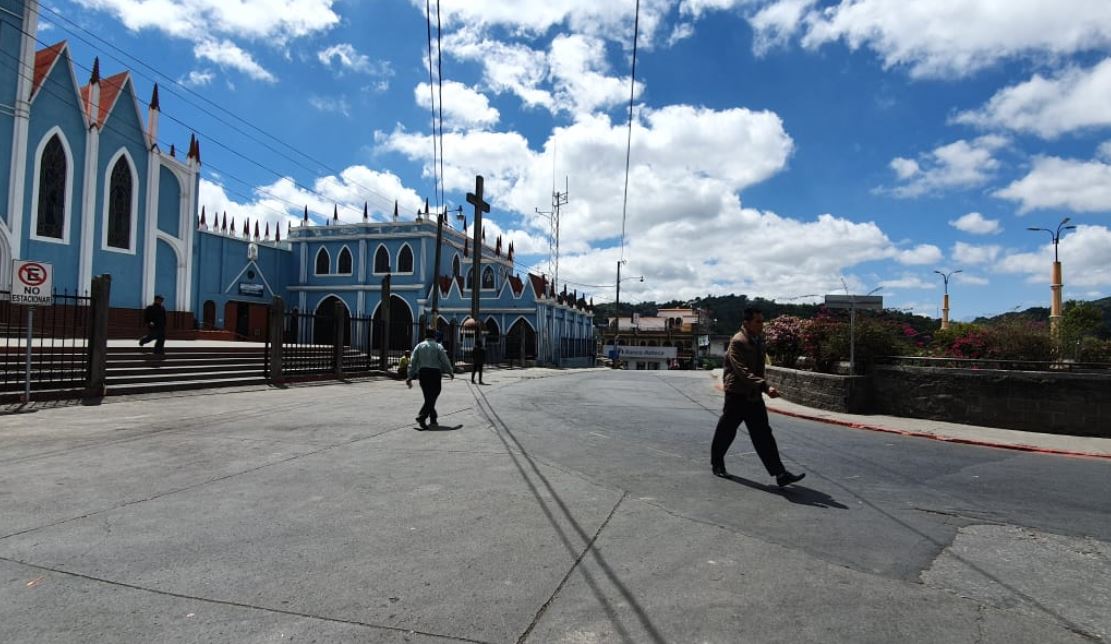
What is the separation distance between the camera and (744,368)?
6.40m

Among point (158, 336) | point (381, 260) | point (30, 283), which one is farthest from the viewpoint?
point (381, 260)

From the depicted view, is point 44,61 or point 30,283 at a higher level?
point 44,61

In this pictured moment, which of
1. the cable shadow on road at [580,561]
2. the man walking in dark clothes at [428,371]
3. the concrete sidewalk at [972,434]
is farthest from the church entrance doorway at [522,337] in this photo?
the cable shadow on road at [580,561]

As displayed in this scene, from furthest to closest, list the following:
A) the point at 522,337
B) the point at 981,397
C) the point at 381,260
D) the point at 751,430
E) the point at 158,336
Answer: the point at 381,260 → the point at 522,337 → the point at 158,336 → the point at 981,397 → the point at 751,430

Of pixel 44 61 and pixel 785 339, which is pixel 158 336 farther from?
pixel 44 61

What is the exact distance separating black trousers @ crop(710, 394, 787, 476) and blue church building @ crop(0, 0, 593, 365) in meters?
18.3

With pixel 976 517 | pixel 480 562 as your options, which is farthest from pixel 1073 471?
Answer: pixel 480 562

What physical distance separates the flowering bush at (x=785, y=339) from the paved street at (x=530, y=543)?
10118 mm

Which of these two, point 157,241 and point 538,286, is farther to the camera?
point 538,286

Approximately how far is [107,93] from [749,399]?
36.4m

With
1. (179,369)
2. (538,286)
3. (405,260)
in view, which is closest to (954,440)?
(179,369)

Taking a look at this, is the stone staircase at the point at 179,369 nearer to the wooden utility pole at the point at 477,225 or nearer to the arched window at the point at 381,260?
the wooden utility pole at the point at 477,225

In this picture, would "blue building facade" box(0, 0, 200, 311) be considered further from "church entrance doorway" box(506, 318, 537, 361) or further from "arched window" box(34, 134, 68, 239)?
"church entrance doorway" box(506, 318, 537, 361)

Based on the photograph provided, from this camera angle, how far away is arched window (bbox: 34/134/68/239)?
27047 mm
